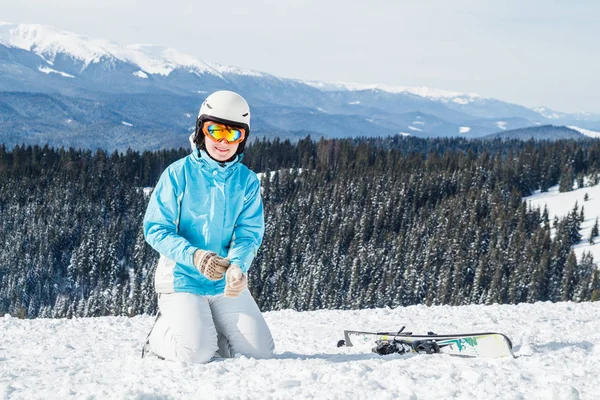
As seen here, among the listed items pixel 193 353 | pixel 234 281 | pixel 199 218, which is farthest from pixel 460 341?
pixel 199 218

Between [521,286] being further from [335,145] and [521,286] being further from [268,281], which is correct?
[335,145]

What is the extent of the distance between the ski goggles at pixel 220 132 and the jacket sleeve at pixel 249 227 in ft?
2.18

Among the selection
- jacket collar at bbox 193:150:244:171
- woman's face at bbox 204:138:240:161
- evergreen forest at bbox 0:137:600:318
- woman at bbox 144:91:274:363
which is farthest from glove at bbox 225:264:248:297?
evergreen forest at bbox 0:137:600:318

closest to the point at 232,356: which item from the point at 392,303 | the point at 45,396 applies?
the point at 45,396

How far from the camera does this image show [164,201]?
666cm

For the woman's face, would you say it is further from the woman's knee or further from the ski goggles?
the woman's knee

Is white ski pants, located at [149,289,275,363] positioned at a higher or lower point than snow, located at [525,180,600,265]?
higher

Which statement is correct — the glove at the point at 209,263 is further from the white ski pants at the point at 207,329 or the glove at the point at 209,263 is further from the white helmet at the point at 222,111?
the white helmet at the point at 222,111

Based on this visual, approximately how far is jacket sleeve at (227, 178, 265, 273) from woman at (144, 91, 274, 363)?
1 centimetres

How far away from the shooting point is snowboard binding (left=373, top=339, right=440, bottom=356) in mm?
7832

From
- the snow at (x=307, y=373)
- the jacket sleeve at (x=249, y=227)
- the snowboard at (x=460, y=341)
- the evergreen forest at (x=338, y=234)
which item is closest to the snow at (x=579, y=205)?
the evergreen forest at (x=338, y=234)

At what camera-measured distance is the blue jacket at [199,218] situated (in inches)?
261

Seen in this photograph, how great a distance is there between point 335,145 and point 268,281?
72203 millimetres

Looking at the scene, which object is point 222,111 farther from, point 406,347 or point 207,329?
point 406,347
